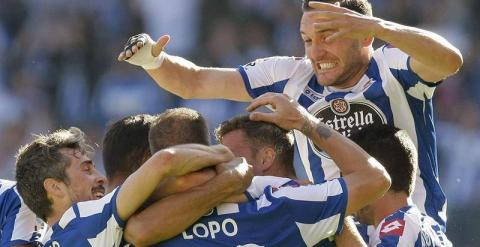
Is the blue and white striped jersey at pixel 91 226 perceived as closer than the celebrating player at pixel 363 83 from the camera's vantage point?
Yes

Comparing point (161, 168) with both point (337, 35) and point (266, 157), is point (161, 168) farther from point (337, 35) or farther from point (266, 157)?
point (337, 35)

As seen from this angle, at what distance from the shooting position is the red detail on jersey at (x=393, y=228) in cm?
556

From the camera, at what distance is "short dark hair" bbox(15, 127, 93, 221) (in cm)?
569

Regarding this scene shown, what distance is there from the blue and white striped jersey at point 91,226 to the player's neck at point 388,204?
1.31 metres

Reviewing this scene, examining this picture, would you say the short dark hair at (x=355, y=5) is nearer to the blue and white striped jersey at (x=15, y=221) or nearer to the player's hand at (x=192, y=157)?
the player's hand at (x=192, y=157)

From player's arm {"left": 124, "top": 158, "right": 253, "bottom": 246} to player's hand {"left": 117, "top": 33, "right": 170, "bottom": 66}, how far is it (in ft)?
5.27

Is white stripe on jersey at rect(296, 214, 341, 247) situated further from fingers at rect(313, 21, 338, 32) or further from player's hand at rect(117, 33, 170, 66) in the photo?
player's hand at rect(117, 33, 170, 66)

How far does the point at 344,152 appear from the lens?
517 centimetres

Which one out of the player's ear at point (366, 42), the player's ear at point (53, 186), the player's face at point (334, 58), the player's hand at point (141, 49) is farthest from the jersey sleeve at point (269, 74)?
the player's ear at point (53, 186)

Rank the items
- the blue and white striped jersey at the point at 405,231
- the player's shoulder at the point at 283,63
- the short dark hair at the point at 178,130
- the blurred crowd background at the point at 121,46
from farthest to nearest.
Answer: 1. the blurred crowd background at the point at 121,46
2. the player's shoulder at the point at 283,63
3. the blue and white striped jersey at the point at 405,231
4. the short dark hair at the point at 178,130

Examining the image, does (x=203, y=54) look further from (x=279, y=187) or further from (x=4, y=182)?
(x=279, y=187)

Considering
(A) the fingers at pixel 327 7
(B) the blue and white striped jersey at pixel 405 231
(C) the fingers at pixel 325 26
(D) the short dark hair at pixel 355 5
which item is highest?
(A) the fingers at pixel 327 7

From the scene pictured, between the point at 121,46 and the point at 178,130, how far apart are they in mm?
8693

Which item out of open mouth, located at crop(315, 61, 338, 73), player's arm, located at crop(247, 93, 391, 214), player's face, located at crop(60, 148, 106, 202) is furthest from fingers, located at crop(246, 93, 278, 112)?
open mouth, located at crop(315, 61, 338, 73)
